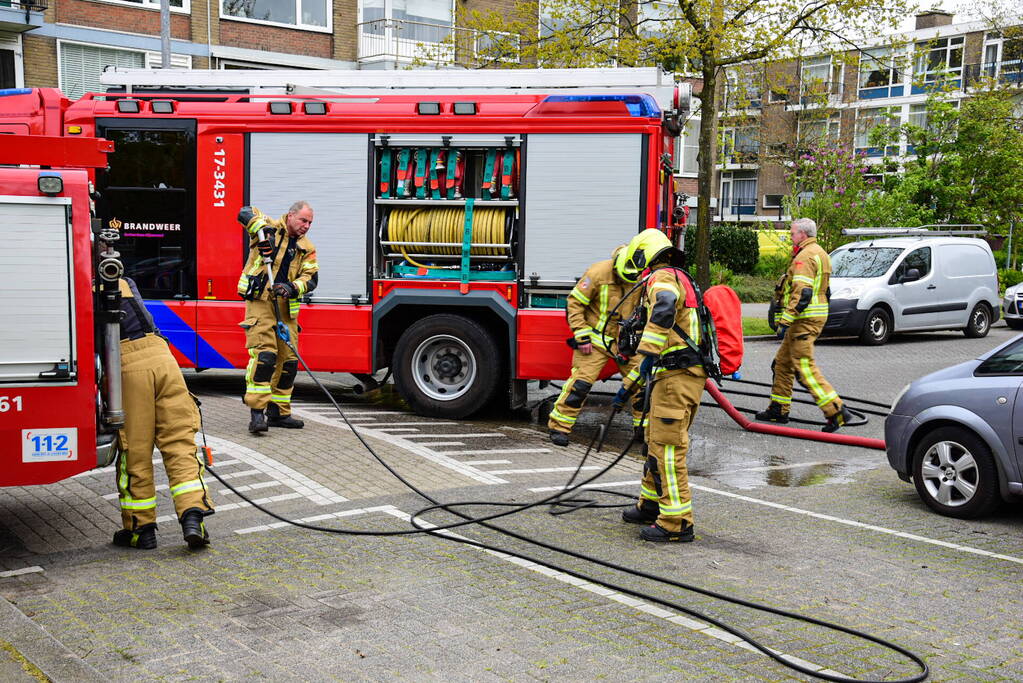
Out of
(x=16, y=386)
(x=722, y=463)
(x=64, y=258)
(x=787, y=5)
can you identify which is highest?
(x=787, y=5)

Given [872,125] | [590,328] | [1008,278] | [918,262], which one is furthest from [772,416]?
[872,125]

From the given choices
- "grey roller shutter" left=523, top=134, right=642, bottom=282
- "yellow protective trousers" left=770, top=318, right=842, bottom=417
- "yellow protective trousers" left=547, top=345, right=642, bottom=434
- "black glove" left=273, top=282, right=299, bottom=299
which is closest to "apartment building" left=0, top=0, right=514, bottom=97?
"grey roller shutter" left=523, top=134, right=642, bottom=282

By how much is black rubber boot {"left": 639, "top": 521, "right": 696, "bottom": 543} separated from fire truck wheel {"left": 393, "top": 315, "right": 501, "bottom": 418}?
379 centimetres

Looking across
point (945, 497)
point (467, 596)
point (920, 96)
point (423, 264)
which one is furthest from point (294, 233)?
point (920, 96)

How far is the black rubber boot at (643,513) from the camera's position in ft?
22.1

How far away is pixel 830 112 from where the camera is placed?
44.5 m

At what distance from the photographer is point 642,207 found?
9.54 m

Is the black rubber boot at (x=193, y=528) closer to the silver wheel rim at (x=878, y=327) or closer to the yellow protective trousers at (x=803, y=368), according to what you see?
the yellow protective trousers at (x=803, y=368)

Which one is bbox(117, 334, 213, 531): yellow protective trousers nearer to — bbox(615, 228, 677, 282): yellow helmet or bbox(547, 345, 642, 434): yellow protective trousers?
bbox(615, 228, 677, 282): yellow helmet

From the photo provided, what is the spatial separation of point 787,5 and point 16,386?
14.6 meters

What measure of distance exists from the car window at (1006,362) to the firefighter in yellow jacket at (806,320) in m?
2.88

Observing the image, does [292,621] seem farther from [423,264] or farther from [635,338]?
[423,264]

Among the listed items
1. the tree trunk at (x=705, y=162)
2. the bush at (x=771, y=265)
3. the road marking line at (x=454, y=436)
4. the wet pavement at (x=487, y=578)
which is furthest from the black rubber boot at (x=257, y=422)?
the bush at (x=771, y=265)

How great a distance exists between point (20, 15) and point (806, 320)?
1941cm
